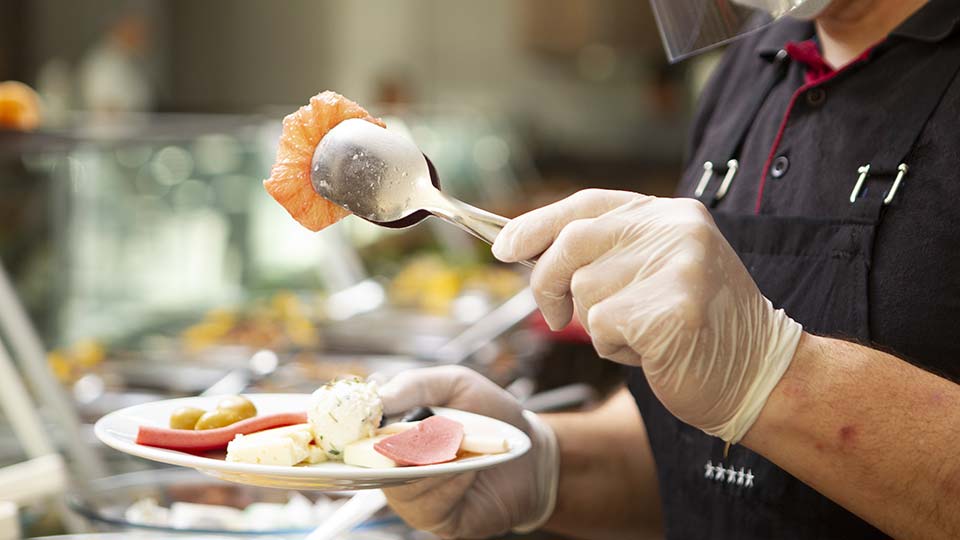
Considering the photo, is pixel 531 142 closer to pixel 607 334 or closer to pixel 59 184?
pixel 59 184

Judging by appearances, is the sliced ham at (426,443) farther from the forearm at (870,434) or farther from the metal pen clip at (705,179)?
the metal pen clip at (705,179)

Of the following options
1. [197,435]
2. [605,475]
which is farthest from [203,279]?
[197,435]

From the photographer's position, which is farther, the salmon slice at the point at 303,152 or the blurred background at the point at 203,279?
the blurred background at the point at 203,279

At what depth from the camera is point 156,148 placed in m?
3.38

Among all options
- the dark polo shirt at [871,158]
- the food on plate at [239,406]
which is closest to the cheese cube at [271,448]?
the food on plate at [239,406]

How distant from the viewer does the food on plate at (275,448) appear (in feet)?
3.76

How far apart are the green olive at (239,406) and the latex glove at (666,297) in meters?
0.39

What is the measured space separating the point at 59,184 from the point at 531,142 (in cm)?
754

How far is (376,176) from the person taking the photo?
49.2 inches

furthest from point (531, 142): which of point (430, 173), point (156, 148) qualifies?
point (430, 173)

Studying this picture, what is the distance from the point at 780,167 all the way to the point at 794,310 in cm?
25

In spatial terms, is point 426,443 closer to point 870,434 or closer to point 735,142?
point 870,434

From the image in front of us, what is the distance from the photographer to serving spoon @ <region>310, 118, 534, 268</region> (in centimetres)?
125

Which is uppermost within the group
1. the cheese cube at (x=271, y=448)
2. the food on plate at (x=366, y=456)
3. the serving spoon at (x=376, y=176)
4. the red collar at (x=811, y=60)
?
the red collar at (x=811, y=60)
